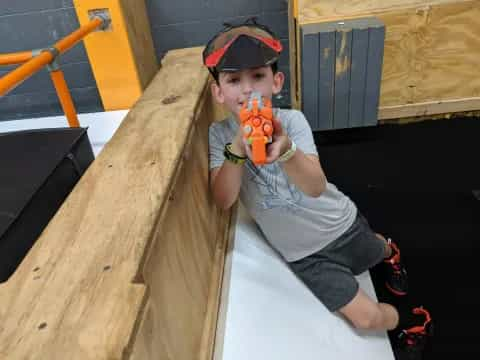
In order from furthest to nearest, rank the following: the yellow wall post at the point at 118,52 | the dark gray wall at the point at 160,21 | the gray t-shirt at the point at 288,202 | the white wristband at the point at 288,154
→ the dark gray wall at the point at 160,21 < the yellow wall post at the point at 118,52 < the gray t-shirt at the point at 288,202 < the white wristband at the point at 288,154

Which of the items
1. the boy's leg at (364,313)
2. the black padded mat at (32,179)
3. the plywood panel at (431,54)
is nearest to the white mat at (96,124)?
the black padded mat at (32,179)

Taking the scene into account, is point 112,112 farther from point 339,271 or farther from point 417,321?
point 417,321

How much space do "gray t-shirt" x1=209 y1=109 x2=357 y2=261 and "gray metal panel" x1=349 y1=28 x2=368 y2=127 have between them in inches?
45.7

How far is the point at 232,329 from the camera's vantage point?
1139 millimetres

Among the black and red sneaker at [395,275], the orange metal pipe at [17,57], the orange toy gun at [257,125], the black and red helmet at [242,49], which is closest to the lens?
the orange toy gun at [257,125]

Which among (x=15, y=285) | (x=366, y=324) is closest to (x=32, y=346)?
(x=15, y=285)

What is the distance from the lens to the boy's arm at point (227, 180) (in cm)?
112

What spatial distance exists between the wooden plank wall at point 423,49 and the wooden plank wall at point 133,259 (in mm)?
1504

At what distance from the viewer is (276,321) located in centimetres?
121

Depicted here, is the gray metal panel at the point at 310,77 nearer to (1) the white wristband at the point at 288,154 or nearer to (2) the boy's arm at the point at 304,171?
(2) the boy's arm at the point at 304,171

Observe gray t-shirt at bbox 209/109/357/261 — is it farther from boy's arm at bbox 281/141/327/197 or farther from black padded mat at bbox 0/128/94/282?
black padded mat at bbox 0/128/94/282

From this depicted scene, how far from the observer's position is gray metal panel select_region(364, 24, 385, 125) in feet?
7.20

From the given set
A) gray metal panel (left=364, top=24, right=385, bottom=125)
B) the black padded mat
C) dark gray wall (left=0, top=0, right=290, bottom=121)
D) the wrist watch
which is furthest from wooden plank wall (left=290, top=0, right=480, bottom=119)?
the black padded mat

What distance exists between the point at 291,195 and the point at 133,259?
693mm
